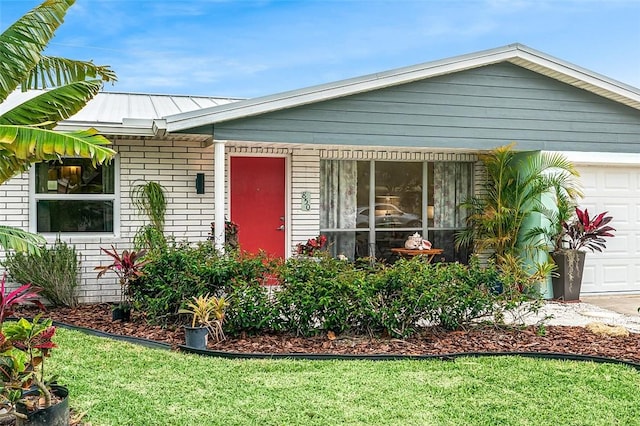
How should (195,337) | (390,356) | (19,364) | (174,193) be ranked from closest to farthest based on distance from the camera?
1. (19,364)
2. (390,356)
3. (195,337)
4. (174,193)

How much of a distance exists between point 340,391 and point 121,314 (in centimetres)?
391

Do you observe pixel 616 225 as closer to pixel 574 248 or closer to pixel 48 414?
pixel 574 248

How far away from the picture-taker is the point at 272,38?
60.0ft

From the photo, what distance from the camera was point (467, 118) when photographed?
375 inches

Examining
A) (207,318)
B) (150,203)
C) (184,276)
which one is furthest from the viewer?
(150,203)

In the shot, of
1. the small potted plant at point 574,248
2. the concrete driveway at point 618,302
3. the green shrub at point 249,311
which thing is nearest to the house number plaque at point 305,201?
the green shrub at point 249,311

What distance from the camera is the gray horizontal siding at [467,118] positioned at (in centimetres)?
872

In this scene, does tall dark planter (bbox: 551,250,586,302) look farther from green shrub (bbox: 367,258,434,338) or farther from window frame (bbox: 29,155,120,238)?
window frame (bbox: 29,155,120,238)

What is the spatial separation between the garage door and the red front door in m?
5.37

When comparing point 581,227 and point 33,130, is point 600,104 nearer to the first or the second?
point 581,227

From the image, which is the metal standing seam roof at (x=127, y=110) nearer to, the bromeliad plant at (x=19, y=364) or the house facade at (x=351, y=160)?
the house facade at (x=351, y=160)

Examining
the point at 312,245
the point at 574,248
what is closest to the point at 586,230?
the point at 574,248

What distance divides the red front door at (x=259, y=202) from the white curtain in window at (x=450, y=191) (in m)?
2.99

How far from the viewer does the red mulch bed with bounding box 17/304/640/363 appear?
6293 millimetres
